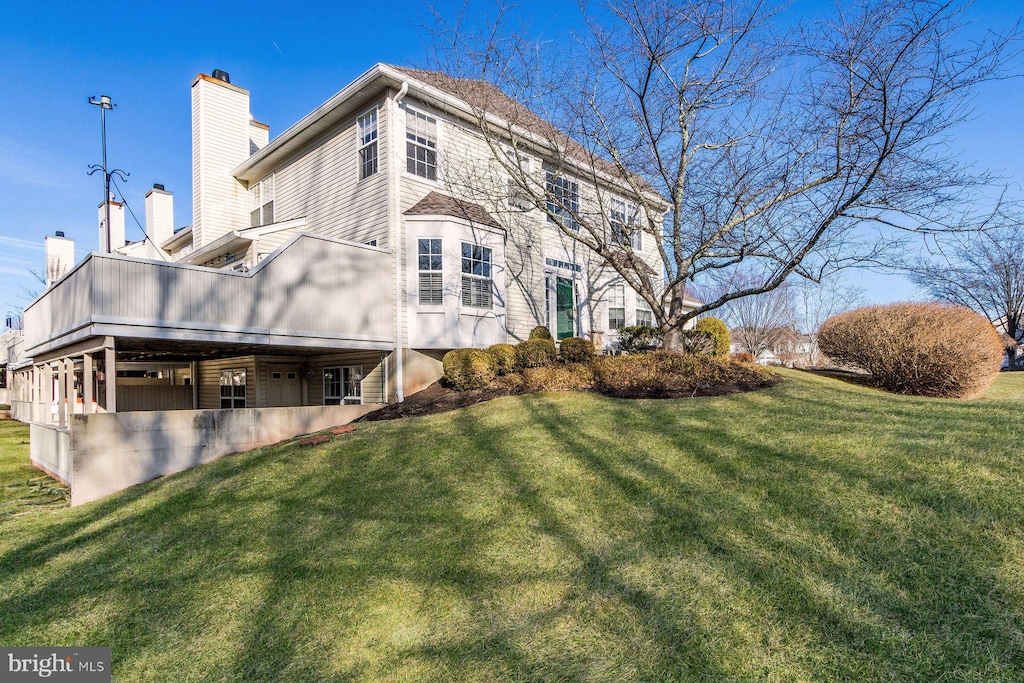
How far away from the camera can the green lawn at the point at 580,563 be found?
9.04ft

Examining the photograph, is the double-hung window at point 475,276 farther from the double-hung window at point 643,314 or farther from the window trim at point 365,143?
the double-hung window at point 643,314

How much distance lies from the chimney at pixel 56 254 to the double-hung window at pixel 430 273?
2277 cm

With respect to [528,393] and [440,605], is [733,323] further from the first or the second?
[440,605]

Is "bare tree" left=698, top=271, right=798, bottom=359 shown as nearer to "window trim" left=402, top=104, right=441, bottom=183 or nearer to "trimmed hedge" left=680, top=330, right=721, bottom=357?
"trimmed hedge" left=680, top=330, right=721, bottom=357

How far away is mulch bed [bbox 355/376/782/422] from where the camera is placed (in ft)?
28.9

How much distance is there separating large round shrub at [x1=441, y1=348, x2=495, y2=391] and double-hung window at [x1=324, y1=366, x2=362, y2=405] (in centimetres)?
263

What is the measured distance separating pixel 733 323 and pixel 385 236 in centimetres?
2120

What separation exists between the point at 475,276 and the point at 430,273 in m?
1.12

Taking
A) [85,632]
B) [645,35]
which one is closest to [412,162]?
[645,35]

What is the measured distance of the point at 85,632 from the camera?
11.3 ft

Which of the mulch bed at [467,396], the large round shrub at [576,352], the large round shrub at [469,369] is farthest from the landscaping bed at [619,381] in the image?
the large round shrub at [576,352]

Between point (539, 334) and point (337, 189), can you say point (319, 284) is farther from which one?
point (539, 334)

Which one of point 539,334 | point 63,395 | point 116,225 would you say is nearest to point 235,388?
point 63,395

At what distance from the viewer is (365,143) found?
11820 mm
